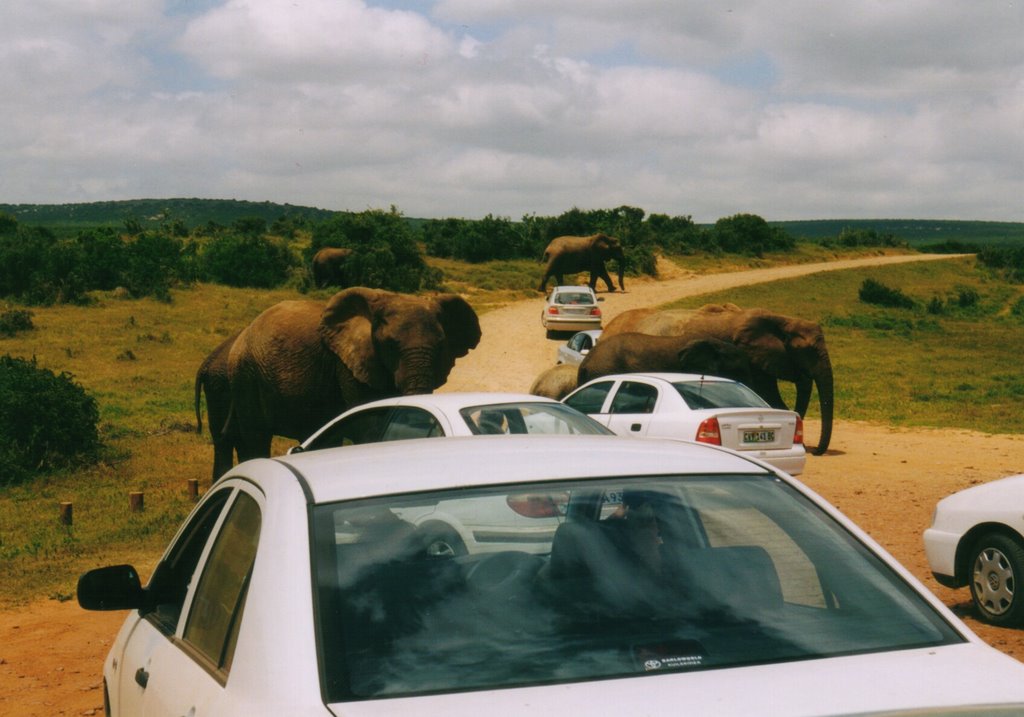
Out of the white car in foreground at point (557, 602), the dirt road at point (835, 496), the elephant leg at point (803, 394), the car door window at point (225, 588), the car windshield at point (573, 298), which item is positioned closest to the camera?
the white car in foreground at point (557, 602)

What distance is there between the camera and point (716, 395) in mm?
14625

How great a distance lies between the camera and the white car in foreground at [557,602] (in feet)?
8.49

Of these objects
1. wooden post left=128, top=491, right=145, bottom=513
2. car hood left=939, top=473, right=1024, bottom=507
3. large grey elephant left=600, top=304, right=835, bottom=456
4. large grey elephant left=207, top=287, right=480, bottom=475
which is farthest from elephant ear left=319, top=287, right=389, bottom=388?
car hood left=939, top=473, right=1024, bottom=507

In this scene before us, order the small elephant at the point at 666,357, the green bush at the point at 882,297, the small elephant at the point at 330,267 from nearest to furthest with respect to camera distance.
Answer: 1. the small elephant at the point at 666,357
2. the small elephant at the point at 330,267
3. the green bush at the point at 882,297

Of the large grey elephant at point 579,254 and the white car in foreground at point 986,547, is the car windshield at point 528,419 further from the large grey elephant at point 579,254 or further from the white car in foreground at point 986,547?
the large grey elephant at point 579,254

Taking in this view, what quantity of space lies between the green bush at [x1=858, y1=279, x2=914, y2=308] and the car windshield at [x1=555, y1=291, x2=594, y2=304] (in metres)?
18.1

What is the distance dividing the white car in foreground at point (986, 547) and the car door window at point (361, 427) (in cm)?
400

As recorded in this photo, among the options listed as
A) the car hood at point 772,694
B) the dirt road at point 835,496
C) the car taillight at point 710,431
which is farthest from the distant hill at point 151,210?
the car hood at point 772,694

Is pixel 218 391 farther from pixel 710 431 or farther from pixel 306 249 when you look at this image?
pixel 306 249

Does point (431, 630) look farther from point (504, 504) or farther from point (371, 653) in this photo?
point (504, 504)

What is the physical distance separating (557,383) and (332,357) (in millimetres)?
7836

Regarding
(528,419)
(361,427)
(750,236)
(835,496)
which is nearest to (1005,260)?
(750,236)

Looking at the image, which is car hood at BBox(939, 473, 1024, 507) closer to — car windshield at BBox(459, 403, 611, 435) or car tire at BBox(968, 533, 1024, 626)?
car tire at BBox(968, 533, 1024, 626)

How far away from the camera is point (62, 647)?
861cm
